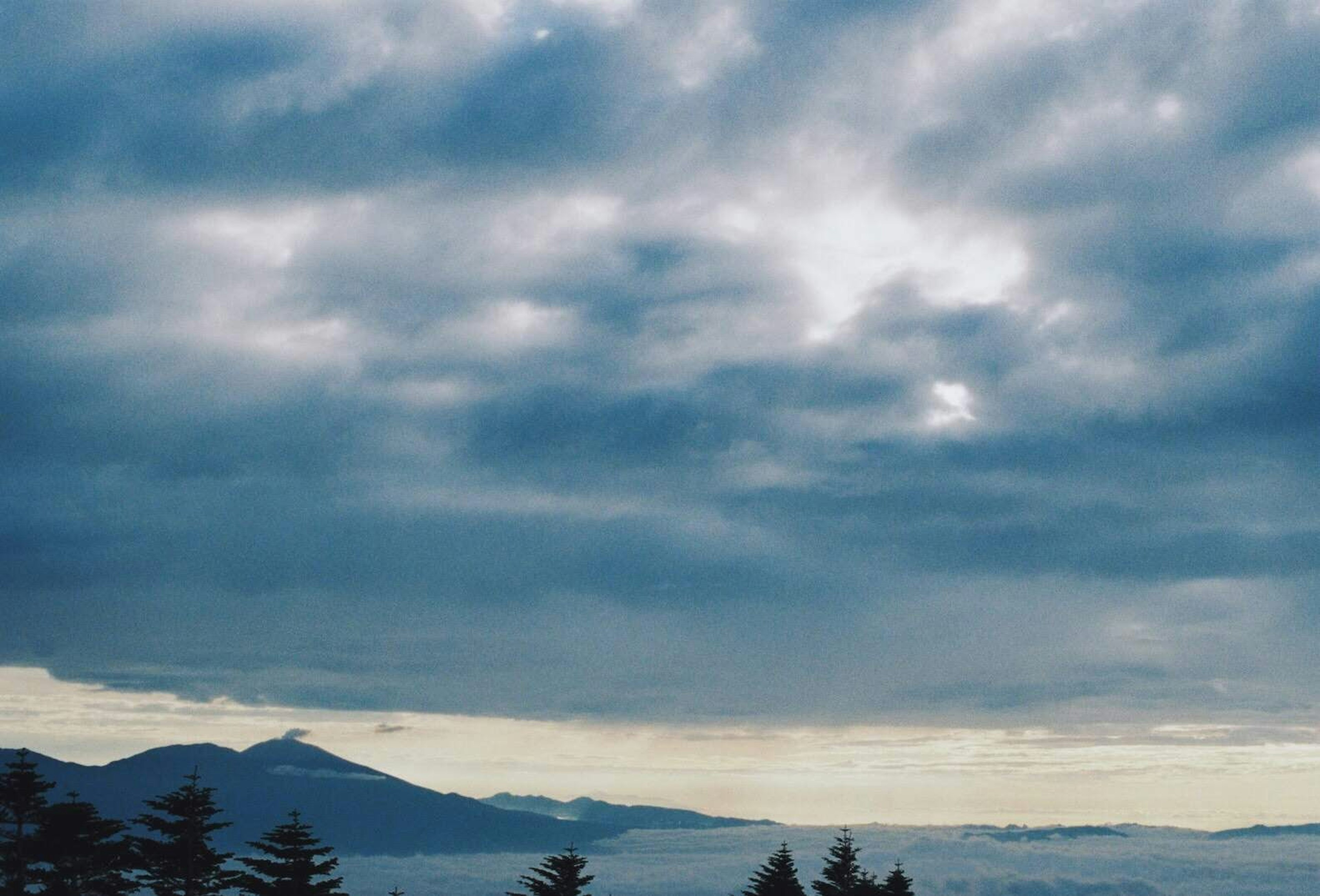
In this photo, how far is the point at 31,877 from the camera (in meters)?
56.6

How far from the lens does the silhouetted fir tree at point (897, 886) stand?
320 ft

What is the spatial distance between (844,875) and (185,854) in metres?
51.4

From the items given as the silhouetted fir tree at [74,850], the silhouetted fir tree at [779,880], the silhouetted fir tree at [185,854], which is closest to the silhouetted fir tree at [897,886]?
the silhouetted fir tree at [779,880]

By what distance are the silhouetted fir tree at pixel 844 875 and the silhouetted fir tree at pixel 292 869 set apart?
4129 centimetres

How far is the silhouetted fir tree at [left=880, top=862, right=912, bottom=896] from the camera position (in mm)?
97688

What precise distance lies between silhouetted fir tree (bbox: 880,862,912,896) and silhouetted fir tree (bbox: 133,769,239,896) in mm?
53920

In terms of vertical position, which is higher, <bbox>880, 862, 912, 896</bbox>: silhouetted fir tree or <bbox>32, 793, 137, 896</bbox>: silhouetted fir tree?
<bbox>32, 793, 137, 896</bbox>: silhouetted fir tree

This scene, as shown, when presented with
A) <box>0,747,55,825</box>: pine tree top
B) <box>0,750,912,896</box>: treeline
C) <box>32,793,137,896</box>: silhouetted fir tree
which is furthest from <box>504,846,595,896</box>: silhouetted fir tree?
<box>0,747,55,825</box>: pine tree top

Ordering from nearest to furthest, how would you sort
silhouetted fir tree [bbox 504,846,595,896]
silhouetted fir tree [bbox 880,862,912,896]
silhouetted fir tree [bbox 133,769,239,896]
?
1. silhouetted fir tree [bbox 133,769,239,896]
2. silhouetted fir tree [bbox 504,846,595,896]
3. silhouetted fir tree [bbox 880,862,912,896]


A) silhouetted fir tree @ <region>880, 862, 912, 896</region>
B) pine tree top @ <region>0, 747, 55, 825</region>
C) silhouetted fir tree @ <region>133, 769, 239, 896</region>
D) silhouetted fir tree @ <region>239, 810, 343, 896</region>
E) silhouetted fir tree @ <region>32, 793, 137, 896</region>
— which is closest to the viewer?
pine tree top @ <region>0, 747, 55, 825</region>

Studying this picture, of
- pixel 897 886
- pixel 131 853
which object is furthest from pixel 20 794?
pixel 897 886

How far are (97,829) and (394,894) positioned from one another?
14.2 m

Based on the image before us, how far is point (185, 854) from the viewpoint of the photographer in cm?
6134

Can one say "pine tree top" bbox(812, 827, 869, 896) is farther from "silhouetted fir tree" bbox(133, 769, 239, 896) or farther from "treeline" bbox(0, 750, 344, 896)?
"silhouetted fir tree" bbox(133, 769, 239, 896)
